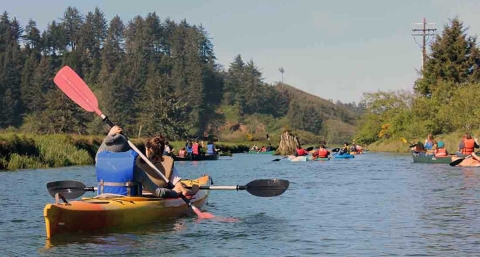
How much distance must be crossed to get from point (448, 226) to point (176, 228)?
15.6 ft

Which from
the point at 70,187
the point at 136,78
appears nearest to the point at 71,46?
the point at 136,78

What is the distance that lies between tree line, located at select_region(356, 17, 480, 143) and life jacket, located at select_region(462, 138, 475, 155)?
18115 millimetres

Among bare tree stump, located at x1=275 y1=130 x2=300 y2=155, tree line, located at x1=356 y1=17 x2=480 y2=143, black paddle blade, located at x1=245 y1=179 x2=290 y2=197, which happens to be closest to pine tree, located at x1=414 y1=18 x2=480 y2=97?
tree line, located at x1=356 y1=17 x2=480 y2=143

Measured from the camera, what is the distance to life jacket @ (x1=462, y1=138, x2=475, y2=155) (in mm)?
30875

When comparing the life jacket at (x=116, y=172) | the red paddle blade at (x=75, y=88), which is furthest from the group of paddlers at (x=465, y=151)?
the life jacket at (x=116, y=172)

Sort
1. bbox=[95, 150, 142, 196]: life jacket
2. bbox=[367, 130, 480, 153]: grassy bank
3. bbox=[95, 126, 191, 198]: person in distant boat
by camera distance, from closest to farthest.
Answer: bbox=[95, 150, 142, 196]: life jacket < bbox=[95, 126, 191, 198]: person in distant boat < bbox=[367, 130, 480, 153]: grassy bank

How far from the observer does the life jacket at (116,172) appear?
38.4 feet

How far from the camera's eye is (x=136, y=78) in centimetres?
11862

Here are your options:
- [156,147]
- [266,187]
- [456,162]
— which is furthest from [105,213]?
[456,162]

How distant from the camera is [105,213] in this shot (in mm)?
11414

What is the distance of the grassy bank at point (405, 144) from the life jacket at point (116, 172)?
124 feet

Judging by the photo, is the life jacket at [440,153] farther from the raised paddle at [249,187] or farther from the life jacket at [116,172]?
the life jacket at [116,172]

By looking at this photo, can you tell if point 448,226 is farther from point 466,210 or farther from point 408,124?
point 408,124

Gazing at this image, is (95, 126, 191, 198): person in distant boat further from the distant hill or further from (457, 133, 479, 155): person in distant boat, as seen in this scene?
the distant hill
